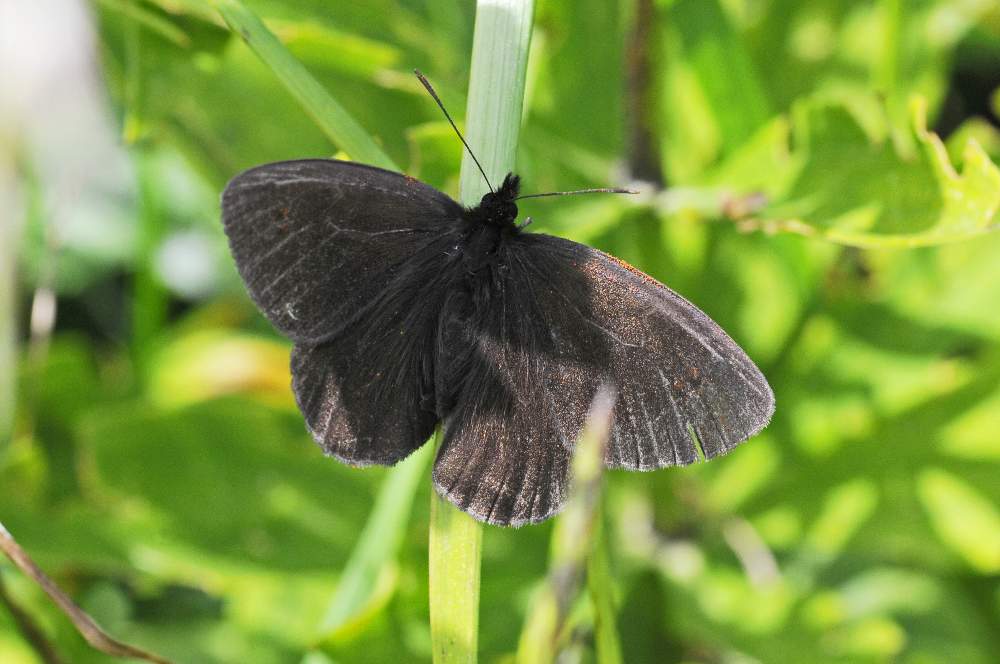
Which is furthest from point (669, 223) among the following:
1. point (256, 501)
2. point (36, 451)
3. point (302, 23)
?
point (36, 451)

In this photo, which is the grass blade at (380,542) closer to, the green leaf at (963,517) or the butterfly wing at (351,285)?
the butterfly wing at (351,285)

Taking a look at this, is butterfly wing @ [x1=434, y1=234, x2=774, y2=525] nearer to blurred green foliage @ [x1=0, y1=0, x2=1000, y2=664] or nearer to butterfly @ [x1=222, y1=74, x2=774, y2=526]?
butterfly @ [x1=222, y1=74, x2=774, y2=526]

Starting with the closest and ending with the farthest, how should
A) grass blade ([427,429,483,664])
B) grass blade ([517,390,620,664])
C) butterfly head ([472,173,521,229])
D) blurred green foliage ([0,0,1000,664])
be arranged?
1. grass blade ([517,390,620,664])
2. grass blade ([427,429,483,664])
3. butterfly head ([472,173,521,229])
4. blurred green foliage ([0,0,1000,664])

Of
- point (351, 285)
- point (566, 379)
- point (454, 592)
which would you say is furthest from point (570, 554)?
point (351, 285)

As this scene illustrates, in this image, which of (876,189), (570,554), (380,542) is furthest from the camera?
(380,542)

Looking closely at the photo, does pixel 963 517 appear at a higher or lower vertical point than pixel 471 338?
lower

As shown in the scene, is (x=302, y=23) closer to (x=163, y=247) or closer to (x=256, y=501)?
(x=256, y=501)

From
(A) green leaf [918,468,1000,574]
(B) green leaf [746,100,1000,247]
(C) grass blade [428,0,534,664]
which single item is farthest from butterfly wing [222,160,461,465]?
(A) green leaf [918,468,1000,574]

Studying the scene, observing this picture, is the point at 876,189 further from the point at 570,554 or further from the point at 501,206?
the point at 570,554
